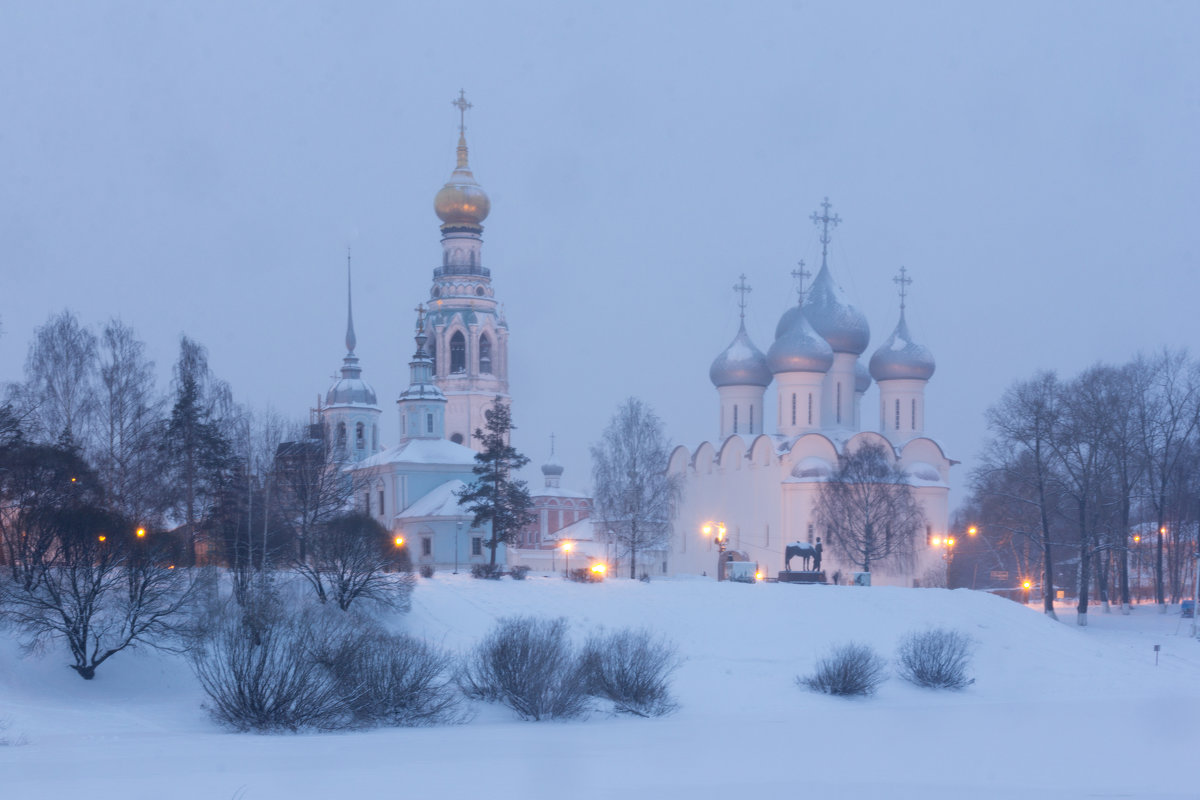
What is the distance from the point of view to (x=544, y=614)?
91.1 feet

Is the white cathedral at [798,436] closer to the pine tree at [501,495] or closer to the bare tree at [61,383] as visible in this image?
the pine tree at [501,495]

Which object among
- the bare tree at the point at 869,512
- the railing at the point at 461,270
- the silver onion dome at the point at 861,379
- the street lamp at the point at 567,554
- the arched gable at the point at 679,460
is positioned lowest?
the street lamp at the point at 567,554

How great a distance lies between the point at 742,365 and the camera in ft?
154

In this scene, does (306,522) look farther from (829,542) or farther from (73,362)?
(829,542)

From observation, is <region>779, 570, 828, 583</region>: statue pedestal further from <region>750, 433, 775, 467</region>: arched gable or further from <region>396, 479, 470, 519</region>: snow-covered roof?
<region>396, 479, 470, 519</region>: snow-covered roof

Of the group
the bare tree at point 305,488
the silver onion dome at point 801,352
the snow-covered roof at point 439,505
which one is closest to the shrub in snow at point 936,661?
the bare tree at point 305,488

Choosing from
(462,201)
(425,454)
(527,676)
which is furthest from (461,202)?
(527,676)

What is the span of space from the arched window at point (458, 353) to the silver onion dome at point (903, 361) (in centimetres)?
1822

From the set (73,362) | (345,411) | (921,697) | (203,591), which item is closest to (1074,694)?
(921,697)

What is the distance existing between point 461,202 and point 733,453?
60.4 feet

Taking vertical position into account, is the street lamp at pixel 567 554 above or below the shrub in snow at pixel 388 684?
above

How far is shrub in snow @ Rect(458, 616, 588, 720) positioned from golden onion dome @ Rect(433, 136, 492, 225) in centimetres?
3640

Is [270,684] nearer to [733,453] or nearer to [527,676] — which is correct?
[527,676]

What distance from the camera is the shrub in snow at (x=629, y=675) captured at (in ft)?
76.1
